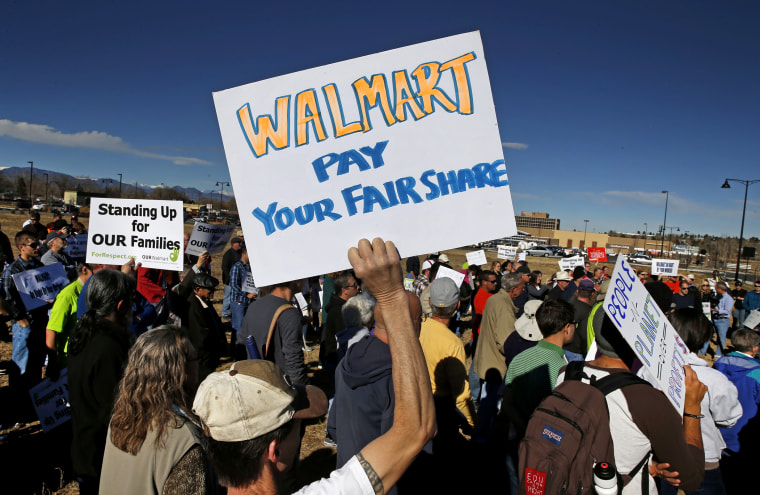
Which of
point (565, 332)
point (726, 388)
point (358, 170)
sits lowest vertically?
point (726, 388)

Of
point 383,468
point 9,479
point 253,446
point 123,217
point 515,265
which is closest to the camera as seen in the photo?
point 383,468

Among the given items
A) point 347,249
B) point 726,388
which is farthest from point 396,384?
point 726,388

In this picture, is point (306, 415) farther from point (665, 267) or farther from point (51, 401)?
point (665, 267)

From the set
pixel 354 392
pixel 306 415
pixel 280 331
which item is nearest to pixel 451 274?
pixel 280 331

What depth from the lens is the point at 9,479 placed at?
4.09 meters

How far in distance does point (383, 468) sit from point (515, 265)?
37.8 feet

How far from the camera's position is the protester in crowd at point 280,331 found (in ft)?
12.1

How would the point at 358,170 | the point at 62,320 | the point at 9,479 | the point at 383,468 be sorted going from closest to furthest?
the point at 383,468, the point at 358,170, the point at 9,479, the point at 62,320

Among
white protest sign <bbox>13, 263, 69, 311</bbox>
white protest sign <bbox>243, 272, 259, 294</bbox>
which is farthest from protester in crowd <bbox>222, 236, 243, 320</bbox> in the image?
white protest sign <bbox>13, 263, 69, 311</bbox>

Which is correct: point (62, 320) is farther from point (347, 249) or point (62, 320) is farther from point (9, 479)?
point (347, 249)

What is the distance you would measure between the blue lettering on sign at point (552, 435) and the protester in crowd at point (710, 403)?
70.5 inches

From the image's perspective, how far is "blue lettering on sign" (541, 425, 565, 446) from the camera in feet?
6.22

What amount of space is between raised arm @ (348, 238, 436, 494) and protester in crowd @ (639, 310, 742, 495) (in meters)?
2.68

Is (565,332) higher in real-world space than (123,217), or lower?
lower
